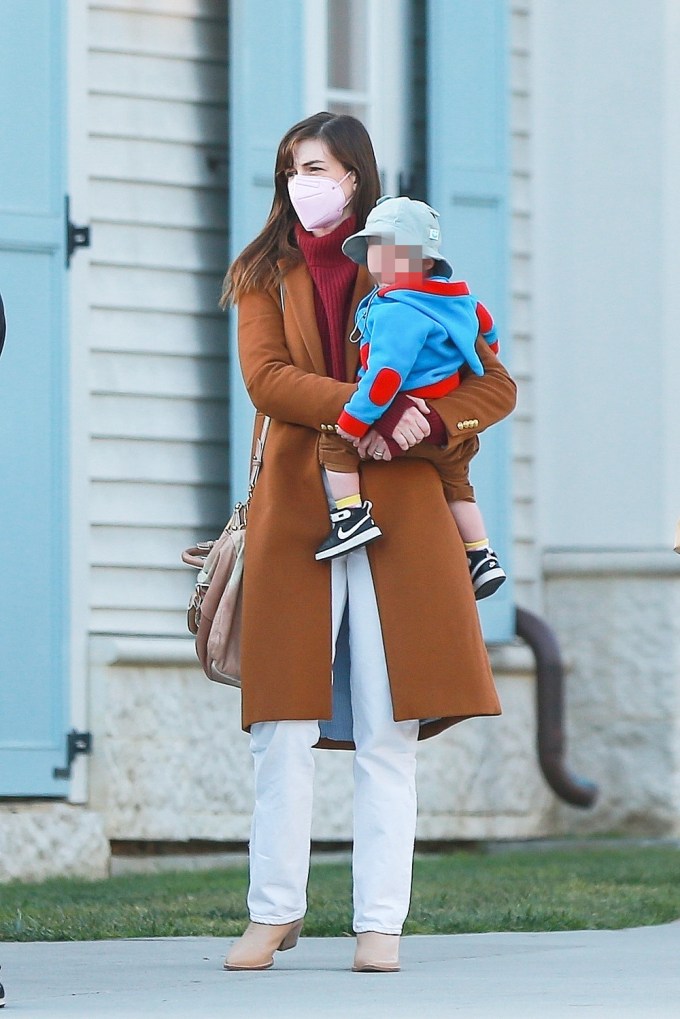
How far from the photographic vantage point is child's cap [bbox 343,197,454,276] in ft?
15.8

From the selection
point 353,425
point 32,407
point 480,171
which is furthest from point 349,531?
point 480,171

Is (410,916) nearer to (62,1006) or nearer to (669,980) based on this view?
(669,980)

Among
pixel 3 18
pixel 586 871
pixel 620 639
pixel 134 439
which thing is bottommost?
pixel 586 871

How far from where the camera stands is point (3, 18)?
25.1ft

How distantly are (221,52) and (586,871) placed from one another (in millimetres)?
3220

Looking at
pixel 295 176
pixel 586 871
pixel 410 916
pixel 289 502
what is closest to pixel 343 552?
pixel 289 502

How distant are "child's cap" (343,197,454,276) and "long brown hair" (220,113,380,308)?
130mm

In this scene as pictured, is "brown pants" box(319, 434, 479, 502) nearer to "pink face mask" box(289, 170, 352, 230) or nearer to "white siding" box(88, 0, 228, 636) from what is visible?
"pink face mask" box(289, 170, 352, 230)

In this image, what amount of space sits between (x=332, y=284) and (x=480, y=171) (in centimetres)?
400

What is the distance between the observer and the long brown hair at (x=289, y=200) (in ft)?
16.5

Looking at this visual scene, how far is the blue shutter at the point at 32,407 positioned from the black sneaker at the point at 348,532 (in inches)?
113

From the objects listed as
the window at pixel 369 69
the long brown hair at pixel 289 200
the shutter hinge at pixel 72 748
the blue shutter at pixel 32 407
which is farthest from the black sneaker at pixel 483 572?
the window at pixel 369 69

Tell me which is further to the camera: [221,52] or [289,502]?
[221,52]

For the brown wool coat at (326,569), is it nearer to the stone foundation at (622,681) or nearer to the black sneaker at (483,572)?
the black sneaker at (483,572)
